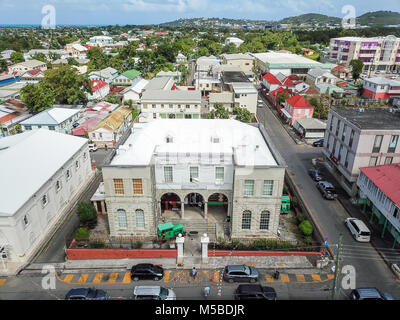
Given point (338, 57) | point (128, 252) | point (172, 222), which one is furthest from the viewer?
point (338, 57)

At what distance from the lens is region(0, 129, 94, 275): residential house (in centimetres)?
2927

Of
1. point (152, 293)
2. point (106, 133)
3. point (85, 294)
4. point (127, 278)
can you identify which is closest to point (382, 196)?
point (152, 293)

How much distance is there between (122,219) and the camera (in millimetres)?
33219

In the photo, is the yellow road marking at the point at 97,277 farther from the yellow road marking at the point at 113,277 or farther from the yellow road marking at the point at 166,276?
the yellow road marking at the point at 166,276

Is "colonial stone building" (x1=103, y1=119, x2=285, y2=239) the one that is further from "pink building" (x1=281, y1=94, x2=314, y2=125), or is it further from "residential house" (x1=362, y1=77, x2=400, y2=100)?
"residential house" (x1=362, y1=77, x2=400, y2=100)

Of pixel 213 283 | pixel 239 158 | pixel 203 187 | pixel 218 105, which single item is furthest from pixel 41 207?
pixel 218 105

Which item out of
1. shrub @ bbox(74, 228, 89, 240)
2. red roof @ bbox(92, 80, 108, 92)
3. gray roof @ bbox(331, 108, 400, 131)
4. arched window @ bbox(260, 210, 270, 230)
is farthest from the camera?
red roof @ bbox(92, 80, 108, 92)

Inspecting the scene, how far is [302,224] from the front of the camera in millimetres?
33438

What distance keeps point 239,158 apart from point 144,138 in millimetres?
12971

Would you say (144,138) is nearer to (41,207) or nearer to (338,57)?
(41,207)

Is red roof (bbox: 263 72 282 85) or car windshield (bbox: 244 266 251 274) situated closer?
car windshield (bbox: 244 266 251 274)

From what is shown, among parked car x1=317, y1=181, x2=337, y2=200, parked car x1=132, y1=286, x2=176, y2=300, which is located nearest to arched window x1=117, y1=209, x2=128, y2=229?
parked car x1=132, y1=286, x2=176, y2=300

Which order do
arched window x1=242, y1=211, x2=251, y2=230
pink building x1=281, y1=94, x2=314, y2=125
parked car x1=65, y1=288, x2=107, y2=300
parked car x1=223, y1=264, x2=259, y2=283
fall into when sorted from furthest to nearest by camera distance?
pink building x1=281, y1=94, x2=314, y2=125
arched window x1=242, y1=211, x2=251, y2=230
parked car x1=223, y1=264, x2=259, y2=283
parked car x1=65, y1=288, x2=107, y2=300

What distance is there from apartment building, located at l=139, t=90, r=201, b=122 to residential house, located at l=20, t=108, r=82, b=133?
15.6 m
